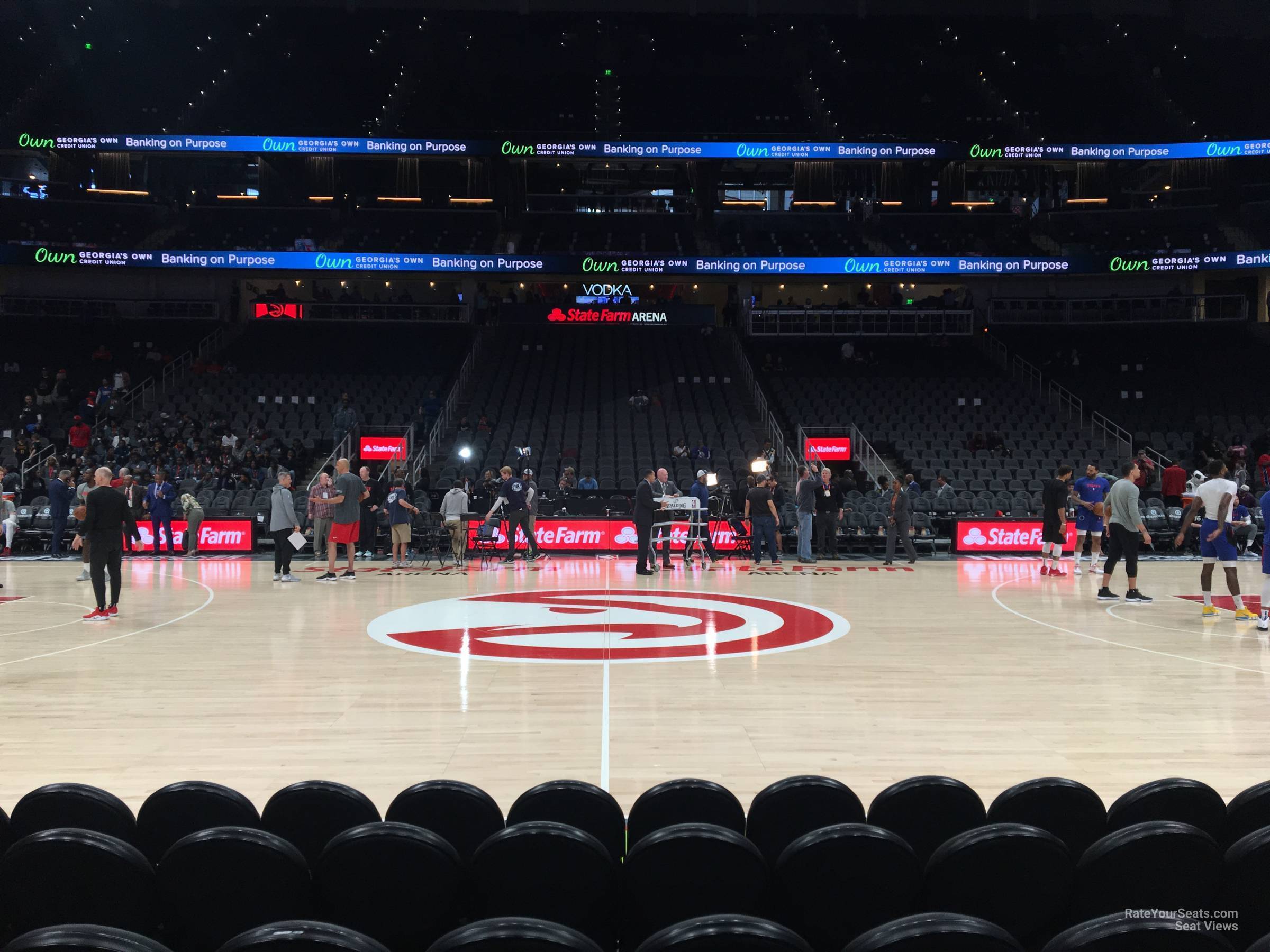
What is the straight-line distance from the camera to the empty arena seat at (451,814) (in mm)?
3105

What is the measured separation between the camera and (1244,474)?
75.6 feet

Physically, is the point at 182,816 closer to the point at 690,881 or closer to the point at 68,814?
the point at 68,814

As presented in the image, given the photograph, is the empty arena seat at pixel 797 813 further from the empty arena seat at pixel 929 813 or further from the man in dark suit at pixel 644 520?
the man in dark suit at pixel 644 520

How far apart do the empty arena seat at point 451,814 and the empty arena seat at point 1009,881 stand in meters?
1.35

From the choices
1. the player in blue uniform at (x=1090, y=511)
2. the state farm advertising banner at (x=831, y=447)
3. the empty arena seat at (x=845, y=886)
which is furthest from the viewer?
the state farm advertising banner at (x=831, y=447)

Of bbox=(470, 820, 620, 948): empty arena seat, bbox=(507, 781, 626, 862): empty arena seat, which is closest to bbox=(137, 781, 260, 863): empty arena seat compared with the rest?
bbox=(507, 781, 626, 862): empty arena seat

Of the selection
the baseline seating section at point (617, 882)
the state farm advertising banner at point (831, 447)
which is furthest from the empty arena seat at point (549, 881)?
the state farm advertising banner at point (831, 447)

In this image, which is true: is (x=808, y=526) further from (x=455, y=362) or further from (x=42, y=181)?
(x=42, y=181)

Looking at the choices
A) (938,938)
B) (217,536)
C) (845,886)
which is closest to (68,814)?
(845,886)

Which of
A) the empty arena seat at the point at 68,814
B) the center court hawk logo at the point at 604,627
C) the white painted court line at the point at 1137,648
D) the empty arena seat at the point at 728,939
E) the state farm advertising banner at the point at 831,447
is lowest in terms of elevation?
the white painted court line at the point at 1137,648

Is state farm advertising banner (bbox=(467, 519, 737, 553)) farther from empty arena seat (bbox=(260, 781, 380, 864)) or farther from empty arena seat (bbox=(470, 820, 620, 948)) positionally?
empty arena seat (bbox=(470, 820, 620, 948))

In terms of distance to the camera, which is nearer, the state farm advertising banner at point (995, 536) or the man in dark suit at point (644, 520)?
the man in dark suit at point (644, 520)

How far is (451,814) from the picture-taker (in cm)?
313

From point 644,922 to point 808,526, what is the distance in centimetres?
1651
